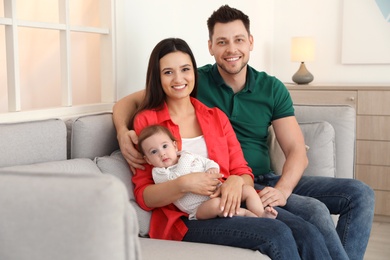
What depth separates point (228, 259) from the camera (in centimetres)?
176

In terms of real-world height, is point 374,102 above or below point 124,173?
above

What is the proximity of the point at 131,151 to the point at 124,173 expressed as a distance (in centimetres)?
11

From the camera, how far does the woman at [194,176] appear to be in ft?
6.09

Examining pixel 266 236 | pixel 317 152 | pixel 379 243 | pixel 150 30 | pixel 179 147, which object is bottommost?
pixel 379 243

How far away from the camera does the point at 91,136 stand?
222 cm

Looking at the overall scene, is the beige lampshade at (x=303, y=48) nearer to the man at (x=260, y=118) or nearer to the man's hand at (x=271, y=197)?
the man at (x=260, y=118)

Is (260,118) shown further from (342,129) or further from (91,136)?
(91,136)

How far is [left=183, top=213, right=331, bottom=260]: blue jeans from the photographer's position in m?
1.81

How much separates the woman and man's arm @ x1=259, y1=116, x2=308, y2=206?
190 mm

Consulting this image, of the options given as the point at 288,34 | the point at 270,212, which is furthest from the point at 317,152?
the point at 288,34

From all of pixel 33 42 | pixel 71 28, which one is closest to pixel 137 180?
→ pixel 71 28

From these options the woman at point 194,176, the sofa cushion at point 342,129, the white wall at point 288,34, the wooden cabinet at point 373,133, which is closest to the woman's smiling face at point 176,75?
the woman at point 194,176

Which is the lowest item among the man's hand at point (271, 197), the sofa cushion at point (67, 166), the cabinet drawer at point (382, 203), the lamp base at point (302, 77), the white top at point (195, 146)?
the cabinet drawer at point (382, 203)

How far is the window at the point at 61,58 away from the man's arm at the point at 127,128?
242 millimetres
